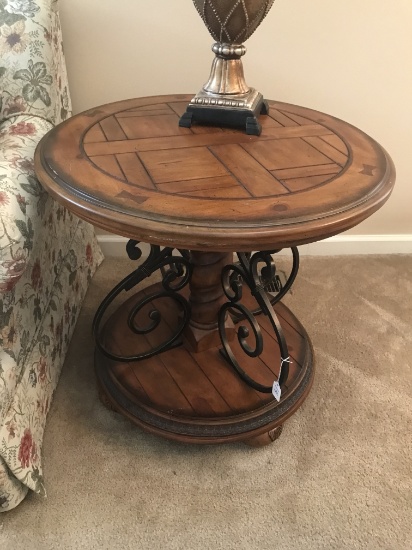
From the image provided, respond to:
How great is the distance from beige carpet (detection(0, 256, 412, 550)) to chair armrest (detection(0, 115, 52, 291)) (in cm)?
44

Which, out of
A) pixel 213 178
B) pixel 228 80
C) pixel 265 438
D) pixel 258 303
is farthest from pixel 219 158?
pixel 265 438

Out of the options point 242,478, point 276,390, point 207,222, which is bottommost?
point 242,478

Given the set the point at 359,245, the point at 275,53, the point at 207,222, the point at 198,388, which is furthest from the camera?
the point at 359,245

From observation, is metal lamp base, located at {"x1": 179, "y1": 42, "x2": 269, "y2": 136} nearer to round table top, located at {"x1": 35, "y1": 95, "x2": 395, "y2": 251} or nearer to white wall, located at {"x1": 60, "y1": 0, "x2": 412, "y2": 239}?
round table top, located at {"x1": 35, "y1": 95, "x2": 395, "y2": 251}

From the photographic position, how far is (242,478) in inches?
39.4

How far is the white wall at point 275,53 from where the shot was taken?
131cm

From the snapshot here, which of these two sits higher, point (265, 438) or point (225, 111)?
point (225, 111)

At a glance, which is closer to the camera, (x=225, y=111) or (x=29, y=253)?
(x=29, y=253)

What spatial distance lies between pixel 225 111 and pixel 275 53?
1.73 ft

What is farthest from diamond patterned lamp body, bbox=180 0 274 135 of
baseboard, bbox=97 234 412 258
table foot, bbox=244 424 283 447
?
baseboard, bbox=97 234 412 258

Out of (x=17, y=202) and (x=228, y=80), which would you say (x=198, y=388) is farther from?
(x=228, y=80)

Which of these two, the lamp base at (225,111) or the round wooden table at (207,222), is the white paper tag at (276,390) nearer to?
the round wooden table at (207,222)

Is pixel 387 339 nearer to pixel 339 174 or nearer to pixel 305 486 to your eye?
pixel 305 486

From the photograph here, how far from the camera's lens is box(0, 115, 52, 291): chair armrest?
78cm
